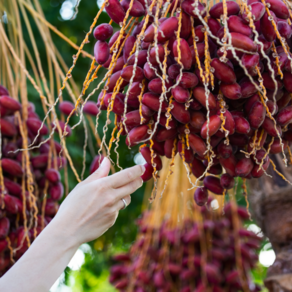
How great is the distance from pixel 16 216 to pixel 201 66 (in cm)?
67

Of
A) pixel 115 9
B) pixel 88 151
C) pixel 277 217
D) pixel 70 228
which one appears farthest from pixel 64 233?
pixel 88 151

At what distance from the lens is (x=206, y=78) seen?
52 cm

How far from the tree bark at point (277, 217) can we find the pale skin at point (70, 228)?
0.54m

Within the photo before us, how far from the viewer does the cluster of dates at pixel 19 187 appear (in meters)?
0.89

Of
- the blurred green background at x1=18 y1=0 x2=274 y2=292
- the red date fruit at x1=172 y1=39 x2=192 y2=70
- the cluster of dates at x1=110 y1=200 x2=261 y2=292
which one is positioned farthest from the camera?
the blurred green background at x1=18 y1=0 x2=274 y2=292

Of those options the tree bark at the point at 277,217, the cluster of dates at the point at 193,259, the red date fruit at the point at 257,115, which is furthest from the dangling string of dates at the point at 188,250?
the red date fruit at the point at 257,115

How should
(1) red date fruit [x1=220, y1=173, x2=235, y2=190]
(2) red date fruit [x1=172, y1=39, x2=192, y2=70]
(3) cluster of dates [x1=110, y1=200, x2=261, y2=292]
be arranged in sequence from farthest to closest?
1. (3) cluster of dates [x1=110, y1=200, x2=261, y2=292]
2. (1) red date fruit [x1=220, y1=173, x2=235, y2=190]
3. (2) red date fruit [x1=172, y1=39, x2=192, y2=70]

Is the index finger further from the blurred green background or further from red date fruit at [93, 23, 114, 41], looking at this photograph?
the blurred green background

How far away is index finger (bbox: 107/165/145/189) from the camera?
60 cm

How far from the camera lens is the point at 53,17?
1726 mm

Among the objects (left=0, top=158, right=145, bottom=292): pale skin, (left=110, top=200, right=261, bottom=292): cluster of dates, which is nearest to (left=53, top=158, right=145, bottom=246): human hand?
(left=0, top=158, right=145, bottom=292): pale skin

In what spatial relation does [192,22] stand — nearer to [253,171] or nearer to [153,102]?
[153,102]

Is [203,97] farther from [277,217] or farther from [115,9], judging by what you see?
[277,217]

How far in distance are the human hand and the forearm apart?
0.04 ft
